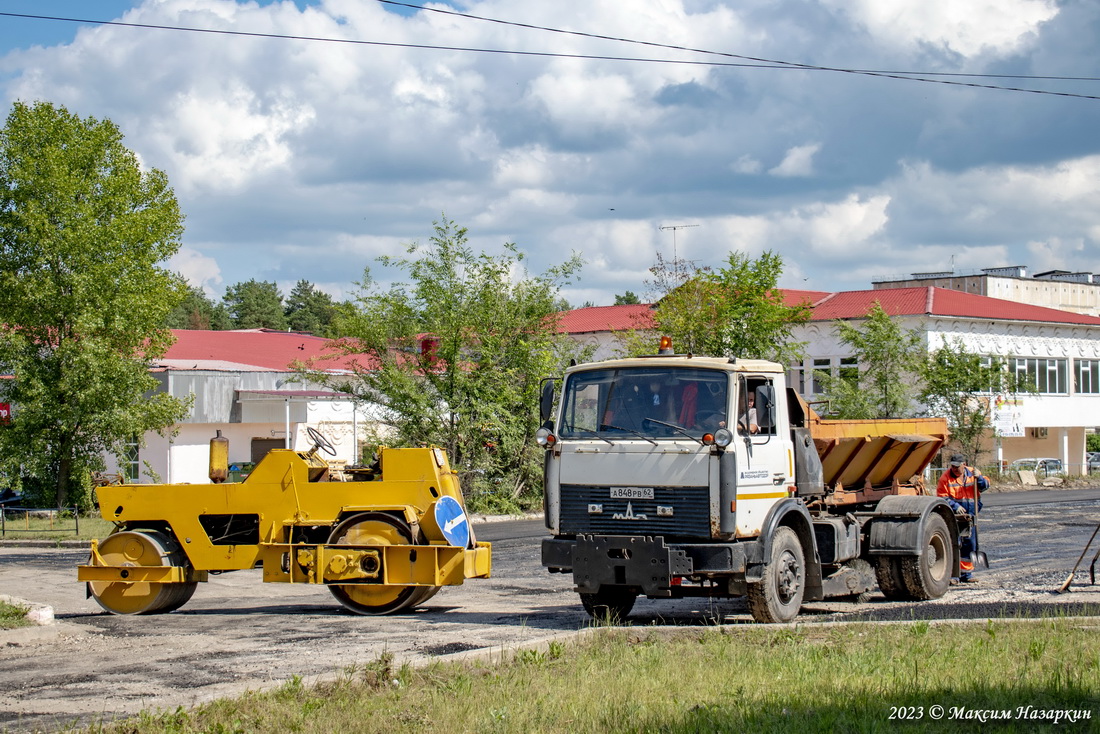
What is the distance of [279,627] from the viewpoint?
12.4 m

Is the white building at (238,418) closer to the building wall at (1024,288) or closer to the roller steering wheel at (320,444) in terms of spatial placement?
the roller steering wheel at (320,444)

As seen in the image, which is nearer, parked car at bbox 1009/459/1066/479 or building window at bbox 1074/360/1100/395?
parked car at bbox 1009/459/1066/479

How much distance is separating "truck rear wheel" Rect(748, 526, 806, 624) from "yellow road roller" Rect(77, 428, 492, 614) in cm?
321

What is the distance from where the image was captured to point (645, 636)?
10.5 meters

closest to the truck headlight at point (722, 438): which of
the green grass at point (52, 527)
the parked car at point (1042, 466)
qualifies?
the green grass at point (52, 527)

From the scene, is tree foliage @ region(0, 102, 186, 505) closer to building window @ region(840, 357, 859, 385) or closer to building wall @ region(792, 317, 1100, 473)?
building window @ region(840, 357, 859, 385)

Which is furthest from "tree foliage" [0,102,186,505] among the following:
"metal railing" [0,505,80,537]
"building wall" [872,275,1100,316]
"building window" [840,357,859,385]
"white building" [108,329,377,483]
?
"building wall" [872,275,1100,316]

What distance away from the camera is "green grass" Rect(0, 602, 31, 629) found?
11.9 m

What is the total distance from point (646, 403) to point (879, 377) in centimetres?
3758

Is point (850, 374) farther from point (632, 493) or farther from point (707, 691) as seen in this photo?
point (707, 691)

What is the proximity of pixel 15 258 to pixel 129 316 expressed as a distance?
3491 mm

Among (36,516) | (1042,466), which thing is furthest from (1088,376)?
(36,516)

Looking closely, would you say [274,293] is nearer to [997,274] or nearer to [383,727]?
[997,274]

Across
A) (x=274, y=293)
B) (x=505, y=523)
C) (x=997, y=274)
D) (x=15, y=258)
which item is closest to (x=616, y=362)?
(x=505, y=523)
